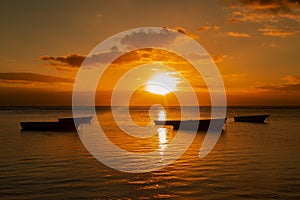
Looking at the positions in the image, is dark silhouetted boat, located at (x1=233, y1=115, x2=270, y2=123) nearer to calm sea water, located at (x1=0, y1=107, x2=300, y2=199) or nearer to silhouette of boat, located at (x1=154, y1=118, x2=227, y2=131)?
silhouette of boat, located at (x1=154, y1=118, x2=227, y2=131)

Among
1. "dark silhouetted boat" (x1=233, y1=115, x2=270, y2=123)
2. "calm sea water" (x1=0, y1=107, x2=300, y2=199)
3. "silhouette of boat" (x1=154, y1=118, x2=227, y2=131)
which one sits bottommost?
"calm sea water" (x1=0, y1=107, x2=300, y2=199)

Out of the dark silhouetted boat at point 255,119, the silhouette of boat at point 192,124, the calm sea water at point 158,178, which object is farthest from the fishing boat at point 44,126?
the dark silhouetted boat at point 255,119

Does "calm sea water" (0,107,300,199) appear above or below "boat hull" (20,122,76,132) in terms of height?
below

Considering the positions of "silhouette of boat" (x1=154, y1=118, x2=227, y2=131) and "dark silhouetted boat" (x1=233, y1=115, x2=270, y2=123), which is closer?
"silhouette of boat" (x1=154, y1=118, x2=227, y2=131)

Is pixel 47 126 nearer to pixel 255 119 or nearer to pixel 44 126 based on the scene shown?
pixel 44 126

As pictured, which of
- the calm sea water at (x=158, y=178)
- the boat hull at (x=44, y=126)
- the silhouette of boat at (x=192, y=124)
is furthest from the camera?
the silhouette of boat at (x=192, y=124)

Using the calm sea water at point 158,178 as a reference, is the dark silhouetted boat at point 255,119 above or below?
above

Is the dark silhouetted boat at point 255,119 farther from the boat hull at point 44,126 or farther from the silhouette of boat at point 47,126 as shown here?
the boat hull at point 44,126

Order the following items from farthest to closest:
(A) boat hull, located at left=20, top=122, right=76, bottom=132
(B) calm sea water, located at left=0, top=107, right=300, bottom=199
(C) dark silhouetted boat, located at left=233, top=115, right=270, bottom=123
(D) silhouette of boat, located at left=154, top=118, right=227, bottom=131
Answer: (C) dark silhouetted boat, located at left=233, top=115, right=270, bottom=123
(D) silhouette of boat, located at left=154, top=118, right=227, bottom=131
(A) boat hull, located at left=20, top=122, right=76, bottom=132
(B) calm sea water, located at left=0, top=107, right=300, bottom=199

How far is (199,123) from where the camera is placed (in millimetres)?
52812

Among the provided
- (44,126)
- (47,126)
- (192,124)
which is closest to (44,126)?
(44,126)

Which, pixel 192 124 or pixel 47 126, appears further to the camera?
pixel 192 124

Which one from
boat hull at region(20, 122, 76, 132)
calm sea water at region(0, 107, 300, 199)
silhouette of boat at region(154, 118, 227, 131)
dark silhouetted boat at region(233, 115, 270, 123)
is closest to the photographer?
calm sea water at region(0, 107, 300, 199)

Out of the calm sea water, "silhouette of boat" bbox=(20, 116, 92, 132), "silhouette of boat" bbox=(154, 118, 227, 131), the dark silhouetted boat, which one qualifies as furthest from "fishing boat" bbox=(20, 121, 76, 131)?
the dark silhouetted boat
